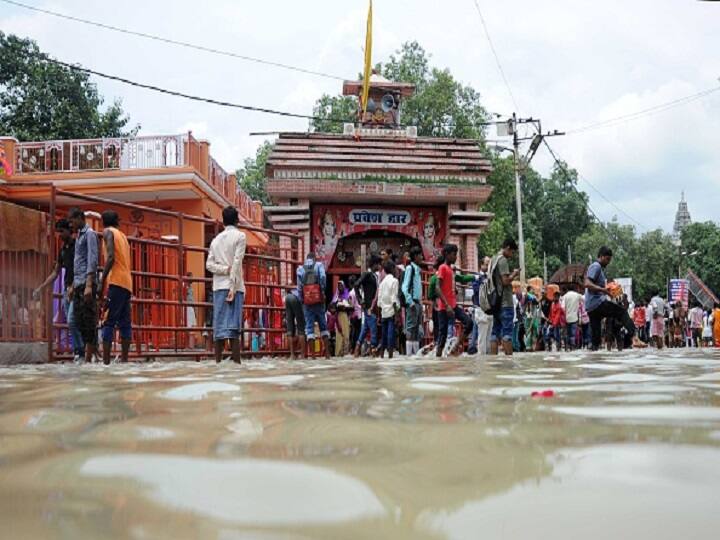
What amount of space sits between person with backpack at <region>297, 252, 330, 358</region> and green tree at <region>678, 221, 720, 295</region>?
5157 centimetres

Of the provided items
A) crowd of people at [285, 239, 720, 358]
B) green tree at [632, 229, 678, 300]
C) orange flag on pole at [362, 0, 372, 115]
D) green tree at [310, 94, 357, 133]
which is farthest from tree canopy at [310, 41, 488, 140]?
green tree at [632, 229, 678, 300]

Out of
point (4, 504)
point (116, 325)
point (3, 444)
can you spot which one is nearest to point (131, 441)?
point (3, 444)

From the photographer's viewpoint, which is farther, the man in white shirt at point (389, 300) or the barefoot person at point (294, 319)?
the barefoot person at point (294, 319)

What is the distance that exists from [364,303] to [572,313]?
7.05 meters

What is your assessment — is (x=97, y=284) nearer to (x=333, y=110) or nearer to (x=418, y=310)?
(x=418, y=310)

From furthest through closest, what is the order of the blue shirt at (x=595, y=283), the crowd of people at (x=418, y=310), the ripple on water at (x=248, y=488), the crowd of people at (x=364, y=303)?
the blue shirt at (x=595, y=283), the crowd of people at (x=418, y=310), the crowd of people at (x=364, y=303), the ripple on water at (x=248, y=488)

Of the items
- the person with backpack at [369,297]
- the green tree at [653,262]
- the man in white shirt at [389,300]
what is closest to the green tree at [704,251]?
the green tree at [653,262]

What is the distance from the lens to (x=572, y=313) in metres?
16.9

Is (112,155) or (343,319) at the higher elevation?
(112,155)

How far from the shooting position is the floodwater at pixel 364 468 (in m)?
1.23

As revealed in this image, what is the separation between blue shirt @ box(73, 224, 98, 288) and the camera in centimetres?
735

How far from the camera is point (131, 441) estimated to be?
2.09m

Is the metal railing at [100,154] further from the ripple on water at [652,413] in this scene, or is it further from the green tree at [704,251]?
the green tree at [704,251]

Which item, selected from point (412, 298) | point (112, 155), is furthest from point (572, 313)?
point (112, 155)
